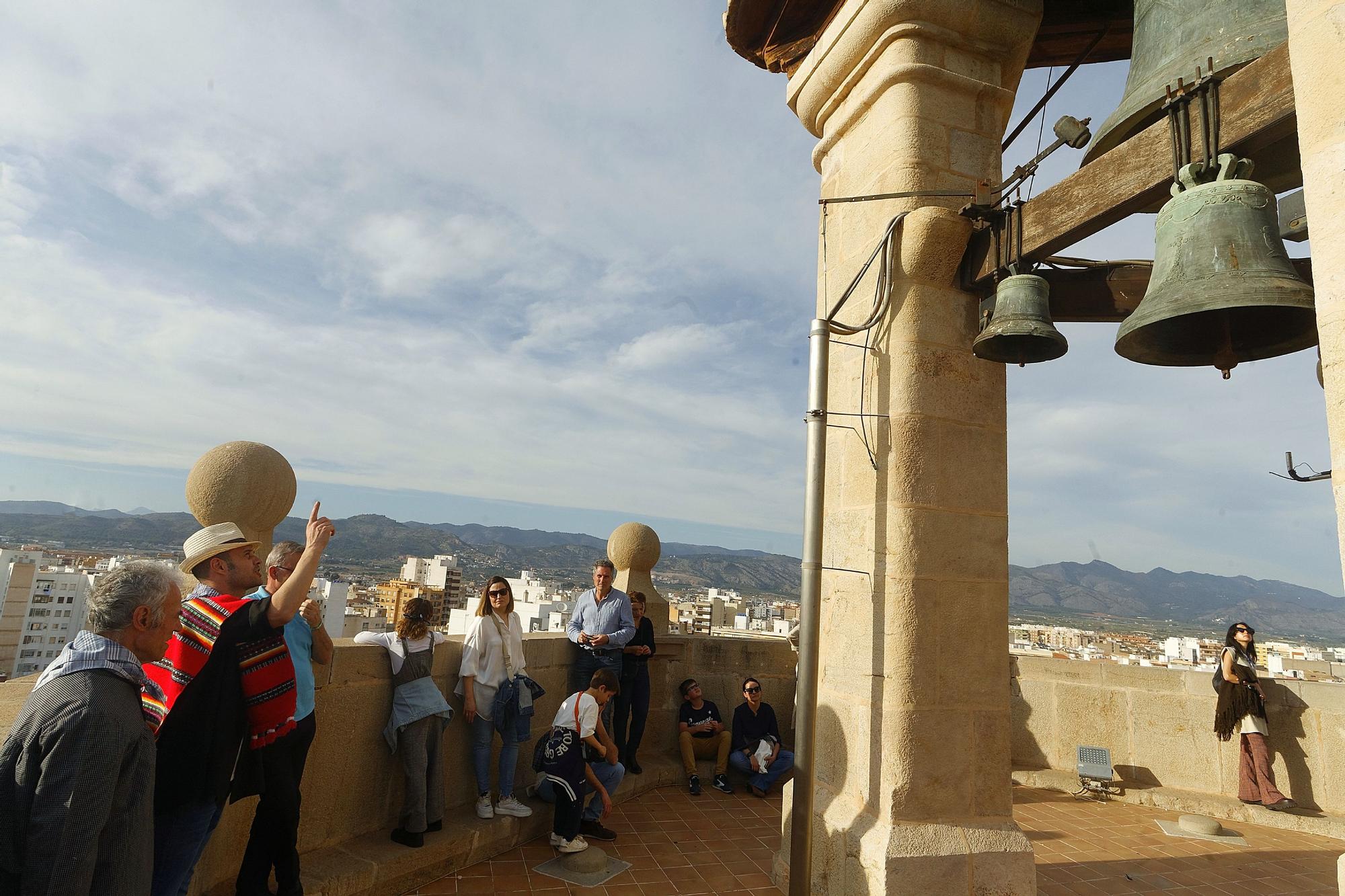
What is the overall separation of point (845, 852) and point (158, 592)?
108 inches

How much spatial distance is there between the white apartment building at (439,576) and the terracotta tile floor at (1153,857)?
47.4 meters

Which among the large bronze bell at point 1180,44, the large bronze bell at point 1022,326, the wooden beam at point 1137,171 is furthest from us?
the large bronze bell at point 1022,326

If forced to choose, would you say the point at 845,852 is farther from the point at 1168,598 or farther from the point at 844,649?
the point at 1168,598

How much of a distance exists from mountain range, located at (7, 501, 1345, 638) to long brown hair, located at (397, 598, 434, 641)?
36.4 metres

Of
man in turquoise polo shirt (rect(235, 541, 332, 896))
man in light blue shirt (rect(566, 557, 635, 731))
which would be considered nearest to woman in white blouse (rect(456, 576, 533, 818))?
man in light blue shirt (rect(566, 557, 635, 731))

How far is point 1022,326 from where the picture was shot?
9.68 ft

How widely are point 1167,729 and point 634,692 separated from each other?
176 inches

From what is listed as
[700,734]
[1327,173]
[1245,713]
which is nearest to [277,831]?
[700,734]

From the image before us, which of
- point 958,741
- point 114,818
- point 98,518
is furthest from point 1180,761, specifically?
point 98,518

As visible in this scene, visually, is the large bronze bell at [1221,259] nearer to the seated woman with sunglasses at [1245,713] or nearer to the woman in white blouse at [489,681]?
the woman in white blouse at [489,681]

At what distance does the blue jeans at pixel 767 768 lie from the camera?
18.2 ft

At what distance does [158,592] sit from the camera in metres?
1.97

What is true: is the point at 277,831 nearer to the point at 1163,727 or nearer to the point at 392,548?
the point at 1163,727

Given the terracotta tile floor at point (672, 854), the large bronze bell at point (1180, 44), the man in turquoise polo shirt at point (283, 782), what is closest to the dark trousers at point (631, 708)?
the terracotta tile floor at point (672, 854)
